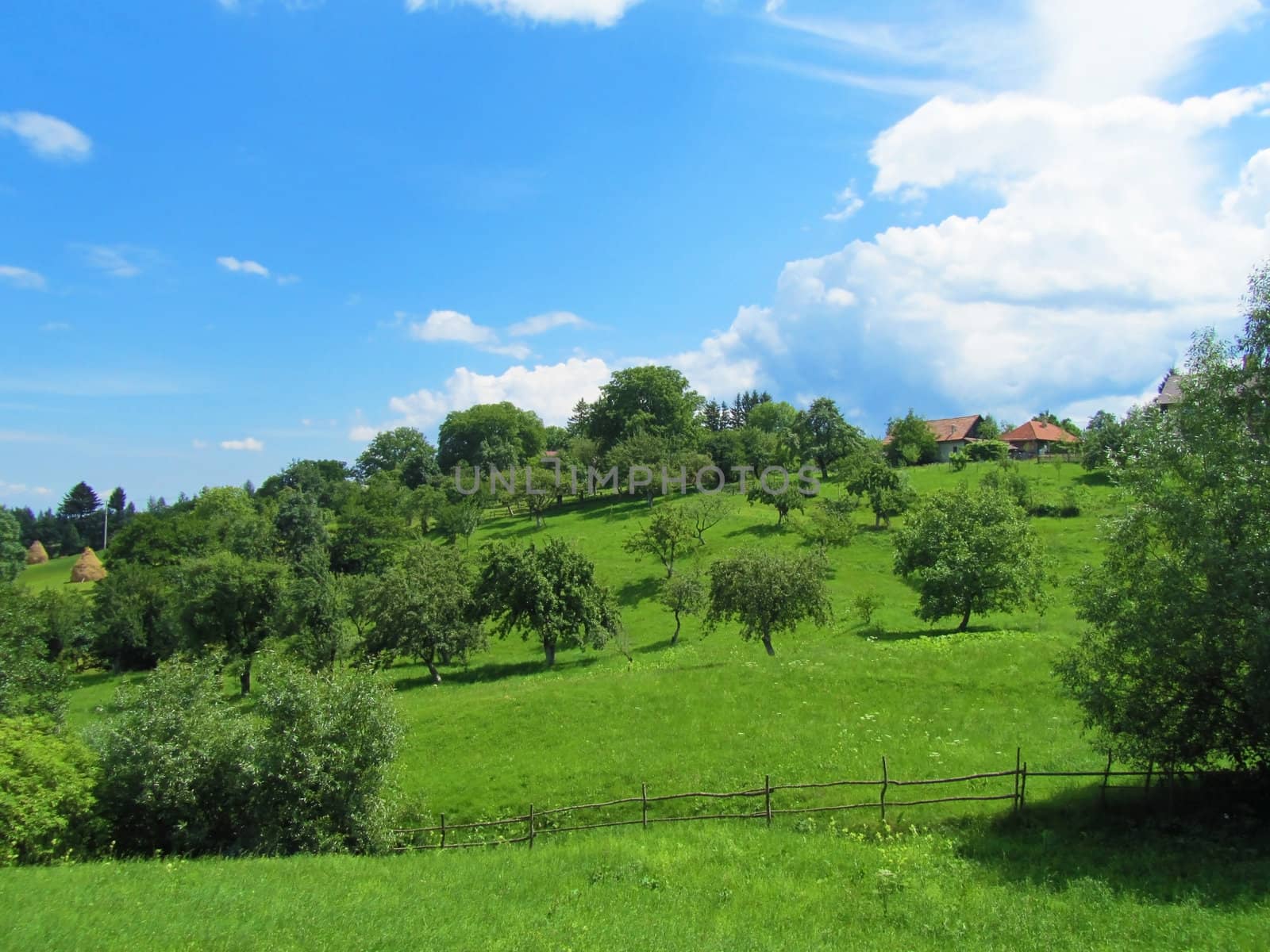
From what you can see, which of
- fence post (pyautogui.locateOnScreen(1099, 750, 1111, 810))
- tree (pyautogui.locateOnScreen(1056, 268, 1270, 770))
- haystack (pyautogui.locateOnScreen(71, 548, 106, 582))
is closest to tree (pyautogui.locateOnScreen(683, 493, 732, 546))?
fence post (pyautogui.locateOnScreen(1099, 750, 1111, 810))

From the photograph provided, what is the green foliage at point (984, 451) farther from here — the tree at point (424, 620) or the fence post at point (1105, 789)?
the fence post at point (1105, 789)

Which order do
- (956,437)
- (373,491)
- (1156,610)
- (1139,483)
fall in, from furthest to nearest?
1. (956,437)
2. (373,491)
3. (1139,483)
4. (1156,610)

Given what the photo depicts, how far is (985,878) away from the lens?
17.3 meters

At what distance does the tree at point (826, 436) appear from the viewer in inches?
3903

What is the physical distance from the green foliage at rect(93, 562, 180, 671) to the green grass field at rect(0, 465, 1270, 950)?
45119 mm

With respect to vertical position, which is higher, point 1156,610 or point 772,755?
point 1156,610

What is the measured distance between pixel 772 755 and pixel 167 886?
1725cm

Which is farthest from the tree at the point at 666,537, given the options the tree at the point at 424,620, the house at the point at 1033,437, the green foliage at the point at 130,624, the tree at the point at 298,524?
the house at the point at 1033,437

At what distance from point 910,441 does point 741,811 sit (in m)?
101

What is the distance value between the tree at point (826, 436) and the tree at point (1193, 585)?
7830cm

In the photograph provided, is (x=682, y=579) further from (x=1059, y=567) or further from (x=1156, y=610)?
(x=1156, y=610)

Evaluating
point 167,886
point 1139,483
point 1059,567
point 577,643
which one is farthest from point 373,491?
point 1139,483

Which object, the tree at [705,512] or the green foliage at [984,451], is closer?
the tree at [705,512]

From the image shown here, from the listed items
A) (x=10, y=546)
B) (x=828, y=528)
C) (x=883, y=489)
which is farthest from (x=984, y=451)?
(x=10, y=546)
